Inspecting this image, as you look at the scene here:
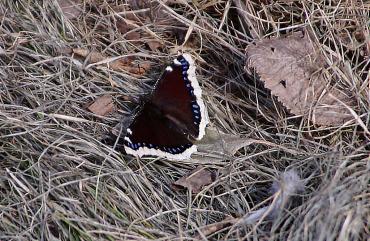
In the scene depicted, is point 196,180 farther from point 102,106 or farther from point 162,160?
point 102,106

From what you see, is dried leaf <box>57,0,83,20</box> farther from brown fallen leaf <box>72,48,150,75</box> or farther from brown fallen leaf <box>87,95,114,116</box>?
brown fallen leaf <box>87,95,114,116</box>

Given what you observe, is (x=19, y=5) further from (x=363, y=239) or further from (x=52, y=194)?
(x=363, y=239)

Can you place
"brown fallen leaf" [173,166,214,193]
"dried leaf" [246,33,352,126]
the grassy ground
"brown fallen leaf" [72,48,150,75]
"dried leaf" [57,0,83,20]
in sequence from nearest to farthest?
the grassy ground → "brown fallen leaf" [173,166,214,193] → "dried leaf" [246,33,352,126] → "brown fallen leaf" [72,48,150,75] → "dried leaf" [57,0,83,20]

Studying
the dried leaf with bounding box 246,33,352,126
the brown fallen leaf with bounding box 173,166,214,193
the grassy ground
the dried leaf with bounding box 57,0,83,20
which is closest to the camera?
the grassy ground

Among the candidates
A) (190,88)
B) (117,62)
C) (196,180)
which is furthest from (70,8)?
(196,180)

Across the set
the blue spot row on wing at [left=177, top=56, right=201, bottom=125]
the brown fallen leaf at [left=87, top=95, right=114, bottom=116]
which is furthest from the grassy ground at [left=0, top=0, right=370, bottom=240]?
the blue spot row on wing at [left=177, top=56, right=201, bottom=125]

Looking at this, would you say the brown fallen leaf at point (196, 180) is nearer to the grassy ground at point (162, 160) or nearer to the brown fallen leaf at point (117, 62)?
the grassy ground at point (162, 160)

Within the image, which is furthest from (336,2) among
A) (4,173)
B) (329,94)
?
(4,173)
